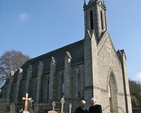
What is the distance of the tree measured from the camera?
46.2 m

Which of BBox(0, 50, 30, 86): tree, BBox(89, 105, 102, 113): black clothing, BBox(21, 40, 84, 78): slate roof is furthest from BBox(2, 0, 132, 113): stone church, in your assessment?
BBox(89, 105, 102, 113): black clothing

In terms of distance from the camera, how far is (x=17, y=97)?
35594 mm

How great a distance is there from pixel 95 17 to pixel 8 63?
89.2 feet

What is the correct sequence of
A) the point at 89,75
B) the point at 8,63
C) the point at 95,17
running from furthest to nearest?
the point at 8,63, the point at 95,17, the point at 89,75

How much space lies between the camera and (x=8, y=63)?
153 ft

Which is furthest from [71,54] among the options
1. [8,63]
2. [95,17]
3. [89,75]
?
[8,63]

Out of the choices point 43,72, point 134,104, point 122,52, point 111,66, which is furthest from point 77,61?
point 134,104

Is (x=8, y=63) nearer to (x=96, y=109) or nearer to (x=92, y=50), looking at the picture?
(x=92, y=50)

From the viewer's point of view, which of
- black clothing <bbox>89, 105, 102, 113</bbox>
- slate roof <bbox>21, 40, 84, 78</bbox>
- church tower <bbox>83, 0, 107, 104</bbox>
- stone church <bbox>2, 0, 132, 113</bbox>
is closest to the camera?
black clothing <bbox>89, 105, 102, 113</bbox>

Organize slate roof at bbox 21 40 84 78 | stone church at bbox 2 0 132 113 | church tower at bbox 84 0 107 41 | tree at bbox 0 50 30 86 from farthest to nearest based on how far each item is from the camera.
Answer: tree at bbox 0 50 30 86, church tower at bbox 84 0 107 41, slate roof at bbox 21 40 84 78, stone church at bbox 2 0 132 113

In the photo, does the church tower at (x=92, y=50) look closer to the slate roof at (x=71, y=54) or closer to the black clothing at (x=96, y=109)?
the slate roof at (x=71, y=54)

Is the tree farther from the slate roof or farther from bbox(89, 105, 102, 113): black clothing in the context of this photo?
bbox(89, 105, 102, 113): black clothing

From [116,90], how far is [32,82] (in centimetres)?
1592

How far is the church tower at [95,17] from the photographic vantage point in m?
30.9
